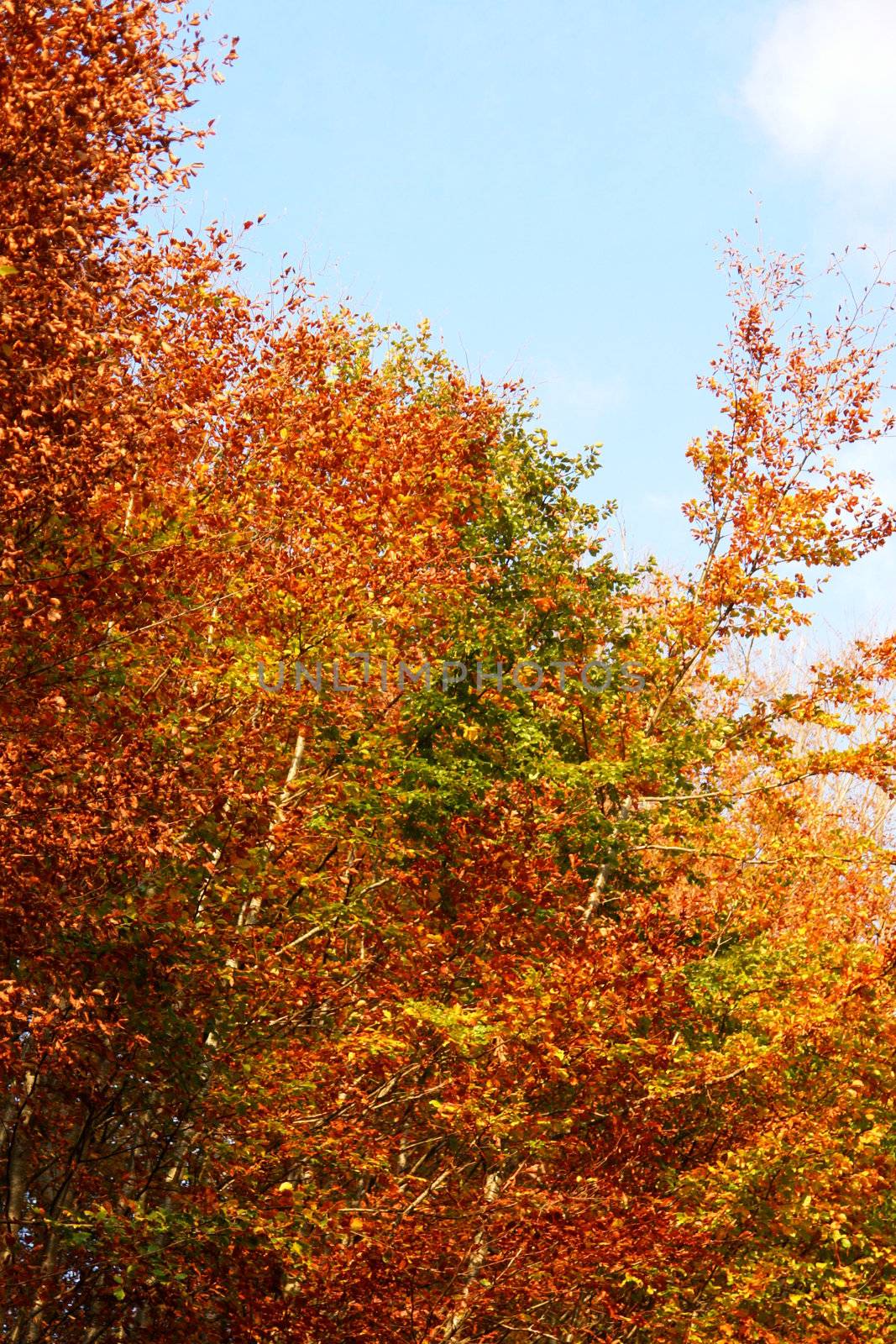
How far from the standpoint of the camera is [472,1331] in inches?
579

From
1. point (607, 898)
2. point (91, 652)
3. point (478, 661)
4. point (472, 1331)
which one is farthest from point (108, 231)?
point (472, 1331)

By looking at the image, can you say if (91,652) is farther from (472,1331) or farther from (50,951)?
(472,1331)

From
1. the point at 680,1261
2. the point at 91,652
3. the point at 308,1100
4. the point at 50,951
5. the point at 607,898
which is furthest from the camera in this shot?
the point at 607,898

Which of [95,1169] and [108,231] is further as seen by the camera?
[95,1169]

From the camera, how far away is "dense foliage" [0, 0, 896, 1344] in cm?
998

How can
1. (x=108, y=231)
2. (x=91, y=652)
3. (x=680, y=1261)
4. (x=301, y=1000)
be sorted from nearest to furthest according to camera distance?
(x=108, y=231) → (x=91, y=652) → (x=301, y=1000) → (x=680, y=1261)

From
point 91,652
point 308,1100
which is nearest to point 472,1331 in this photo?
point 308,1100

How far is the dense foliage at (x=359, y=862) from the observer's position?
32.8 ft

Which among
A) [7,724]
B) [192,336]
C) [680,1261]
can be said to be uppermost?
[192,336]

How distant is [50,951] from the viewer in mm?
10625

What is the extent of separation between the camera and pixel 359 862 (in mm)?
16062

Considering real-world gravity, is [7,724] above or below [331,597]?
below

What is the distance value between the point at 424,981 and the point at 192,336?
7.77 m

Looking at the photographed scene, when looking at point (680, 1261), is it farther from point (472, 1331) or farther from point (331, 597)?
point (331, 597)
